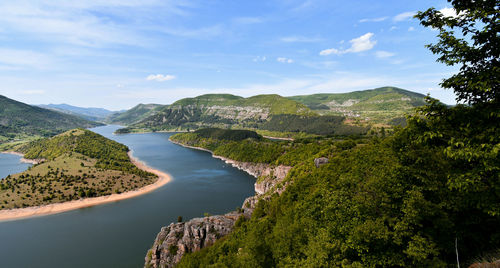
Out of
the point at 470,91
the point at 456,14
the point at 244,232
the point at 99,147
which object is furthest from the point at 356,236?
the point at 99,147

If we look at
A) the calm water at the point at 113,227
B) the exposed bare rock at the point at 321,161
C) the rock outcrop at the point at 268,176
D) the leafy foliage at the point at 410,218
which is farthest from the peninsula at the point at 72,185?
the leafy foliage at the point at 410,218

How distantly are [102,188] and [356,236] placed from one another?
4345 inches

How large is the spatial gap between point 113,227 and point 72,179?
2140 inches

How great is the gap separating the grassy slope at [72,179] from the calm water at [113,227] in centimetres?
1383

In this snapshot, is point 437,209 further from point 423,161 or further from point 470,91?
point 470,91

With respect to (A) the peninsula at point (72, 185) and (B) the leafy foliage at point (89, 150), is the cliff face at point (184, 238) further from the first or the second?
(B) the leafy foliage at point (89, 150)

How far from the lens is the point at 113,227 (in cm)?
6656

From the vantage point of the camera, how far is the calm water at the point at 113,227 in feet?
172

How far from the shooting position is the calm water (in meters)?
52.4

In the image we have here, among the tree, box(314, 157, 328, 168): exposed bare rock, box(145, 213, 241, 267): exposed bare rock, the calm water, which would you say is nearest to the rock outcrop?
the calm water

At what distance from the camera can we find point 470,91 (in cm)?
875

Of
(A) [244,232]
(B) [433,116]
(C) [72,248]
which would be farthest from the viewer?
(C) [72,248]

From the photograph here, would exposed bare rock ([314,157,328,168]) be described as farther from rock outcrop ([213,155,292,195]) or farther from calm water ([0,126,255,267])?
calm water ([0,126,255,267])

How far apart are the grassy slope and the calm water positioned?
13.8 m
